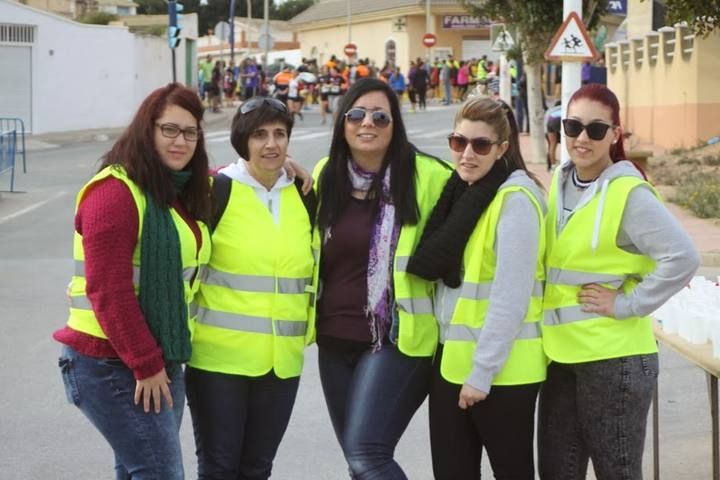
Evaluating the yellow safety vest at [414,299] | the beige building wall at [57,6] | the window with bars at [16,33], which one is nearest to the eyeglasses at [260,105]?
the yellow safety vest at [414,299]

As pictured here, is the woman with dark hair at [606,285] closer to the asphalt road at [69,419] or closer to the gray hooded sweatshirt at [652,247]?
the gray hooded sweatshirt at [652,247]

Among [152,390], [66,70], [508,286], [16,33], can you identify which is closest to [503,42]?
[16,33]

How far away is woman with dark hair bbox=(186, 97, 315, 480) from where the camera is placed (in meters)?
4.42

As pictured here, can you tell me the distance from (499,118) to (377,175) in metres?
0.52

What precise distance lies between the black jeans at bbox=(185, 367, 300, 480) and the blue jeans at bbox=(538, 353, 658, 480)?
3.37ft

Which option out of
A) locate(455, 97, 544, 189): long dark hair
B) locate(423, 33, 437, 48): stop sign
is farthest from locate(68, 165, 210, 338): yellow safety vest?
locate(423, 33, 437, 48): stop sign

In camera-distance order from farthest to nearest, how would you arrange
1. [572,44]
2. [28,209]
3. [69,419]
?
1. [28,209]
2. [572,44]
3. [69,419]

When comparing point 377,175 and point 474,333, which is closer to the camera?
point 474,333

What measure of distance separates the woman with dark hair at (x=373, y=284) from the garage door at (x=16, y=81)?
31.7 meters

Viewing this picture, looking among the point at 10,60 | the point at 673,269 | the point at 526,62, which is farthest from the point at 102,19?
the point at 673,269

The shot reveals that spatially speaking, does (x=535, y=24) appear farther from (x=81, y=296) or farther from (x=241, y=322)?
(x=81, y=296)

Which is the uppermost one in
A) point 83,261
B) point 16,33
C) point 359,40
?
point 359,40

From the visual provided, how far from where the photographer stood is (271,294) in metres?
4.45

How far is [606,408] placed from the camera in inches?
162
